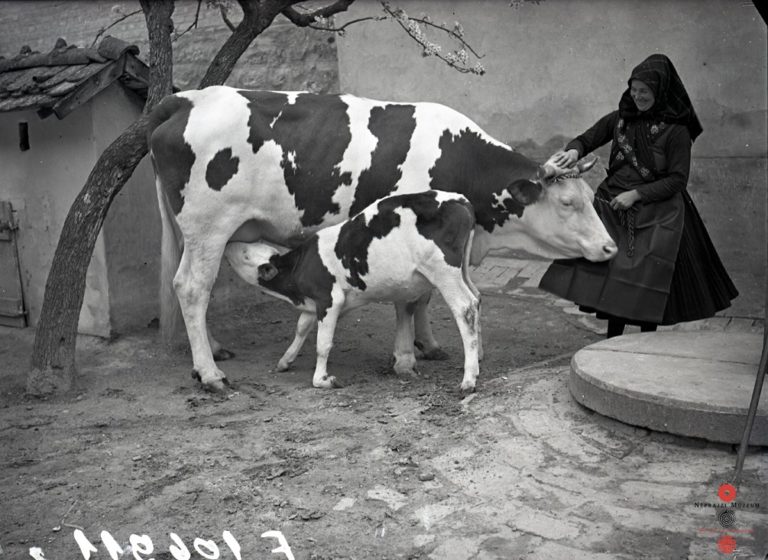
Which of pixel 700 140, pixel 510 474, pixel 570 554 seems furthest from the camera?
pixel 700 140

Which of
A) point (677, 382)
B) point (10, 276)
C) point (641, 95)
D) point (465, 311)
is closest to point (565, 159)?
point (641, 95)

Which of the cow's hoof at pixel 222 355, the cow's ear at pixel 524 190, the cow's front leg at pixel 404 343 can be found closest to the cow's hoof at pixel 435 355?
the cow's front leg at pixel 404 343

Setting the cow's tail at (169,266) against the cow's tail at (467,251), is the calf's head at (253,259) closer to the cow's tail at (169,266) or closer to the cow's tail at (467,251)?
the cow's tail at (169,266)

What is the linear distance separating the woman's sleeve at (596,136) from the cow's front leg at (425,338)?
1.47 metres

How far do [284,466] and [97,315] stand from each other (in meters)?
3.36

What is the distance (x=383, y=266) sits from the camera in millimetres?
5551

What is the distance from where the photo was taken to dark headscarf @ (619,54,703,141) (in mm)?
5445

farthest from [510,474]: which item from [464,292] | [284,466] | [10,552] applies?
[10,552]

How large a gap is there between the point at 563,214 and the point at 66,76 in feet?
12.6

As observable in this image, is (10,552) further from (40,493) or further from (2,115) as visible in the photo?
(2,115)

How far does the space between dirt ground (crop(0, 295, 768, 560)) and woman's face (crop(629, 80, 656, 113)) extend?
1.70 meters

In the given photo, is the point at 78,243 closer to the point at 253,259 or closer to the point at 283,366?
the point at 253,259

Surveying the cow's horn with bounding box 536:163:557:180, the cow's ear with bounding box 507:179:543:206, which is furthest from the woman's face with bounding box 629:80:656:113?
the cow's ear with bounding box 507:179:543:206

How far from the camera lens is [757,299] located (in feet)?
24.9
